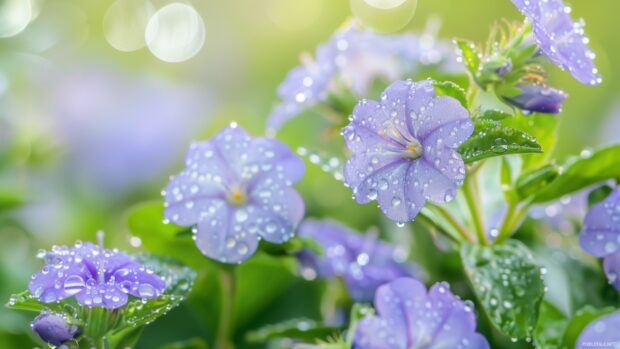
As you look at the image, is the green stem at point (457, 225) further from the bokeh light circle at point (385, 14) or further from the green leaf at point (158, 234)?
the bokeh light circle at point (385, 14)

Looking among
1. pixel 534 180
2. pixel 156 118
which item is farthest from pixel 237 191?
pixel 156 118

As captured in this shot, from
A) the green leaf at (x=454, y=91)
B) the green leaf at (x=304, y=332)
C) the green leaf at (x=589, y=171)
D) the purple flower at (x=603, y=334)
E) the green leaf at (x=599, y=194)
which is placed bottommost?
the purple flower at (x=603, y=334)

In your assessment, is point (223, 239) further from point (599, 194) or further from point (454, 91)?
point (599, 194)

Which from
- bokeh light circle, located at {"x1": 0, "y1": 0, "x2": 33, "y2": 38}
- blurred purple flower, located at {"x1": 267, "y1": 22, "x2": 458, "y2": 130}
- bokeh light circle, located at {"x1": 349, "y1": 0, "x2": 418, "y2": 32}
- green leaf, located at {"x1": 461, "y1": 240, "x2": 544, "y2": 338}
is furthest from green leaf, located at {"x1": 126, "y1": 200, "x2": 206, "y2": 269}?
bokeh light circle, located at {"x1": 349, "y1": 0, "x2": 418, "y2": 32}

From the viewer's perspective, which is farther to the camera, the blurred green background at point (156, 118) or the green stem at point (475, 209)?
the blurred green background at point (156, 118)

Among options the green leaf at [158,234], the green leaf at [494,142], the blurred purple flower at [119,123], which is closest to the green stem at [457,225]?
the green leaf at [494,142]

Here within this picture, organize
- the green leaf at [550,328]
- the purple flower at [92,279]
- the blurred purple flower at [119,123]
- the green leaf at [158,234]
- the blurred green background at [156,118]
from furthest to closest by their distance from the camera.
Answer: the blurred purple flower at [119,123] < the blurred green background at [156,118] < the green leaf at [158,234] < the green leaf at [550,328] < the purple flower at [92,279]
